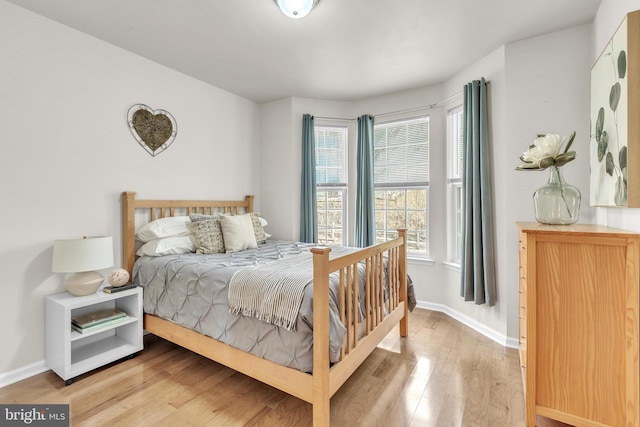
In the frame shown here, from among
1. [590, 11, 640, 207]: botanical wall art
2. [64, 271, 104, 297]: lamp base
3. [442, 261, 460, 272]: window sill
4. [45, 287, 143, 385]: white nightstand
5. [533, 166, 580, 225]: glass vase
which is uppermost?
[590, 11, 640, 207]: botanical wall art

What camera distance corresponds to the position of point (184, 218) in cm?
288

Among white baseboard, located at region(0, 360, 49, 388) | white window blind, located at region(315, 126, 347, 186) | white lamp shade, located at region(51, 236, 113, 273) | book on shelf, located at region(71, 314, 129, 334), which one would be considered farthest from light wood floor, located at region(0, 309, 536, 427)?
white window blind, located at region(315, 126, 347, 186)

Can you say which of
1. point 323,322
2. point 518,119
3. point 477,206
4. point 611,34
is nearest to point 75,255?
point 323,322

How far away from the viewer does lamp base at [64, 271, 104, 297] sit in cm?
213

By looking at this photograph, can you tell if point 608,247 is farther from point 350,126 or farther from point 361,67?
point 350,126

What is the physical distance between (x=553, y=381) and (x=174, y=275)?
2407 millimetres

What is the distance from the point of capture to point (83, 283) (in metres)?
2.14

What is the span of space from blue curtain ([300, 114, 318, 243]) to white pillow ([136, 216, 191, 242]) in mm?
1418

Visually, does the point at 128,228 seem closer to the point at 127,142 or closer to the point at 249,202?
the point at 127,142

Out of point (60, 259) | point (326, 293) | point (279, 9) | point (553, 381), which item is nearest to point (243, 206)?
point (60, 259)

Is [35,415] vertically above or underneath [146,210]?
underneath

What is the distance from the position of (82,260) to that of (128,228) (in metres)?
0.57

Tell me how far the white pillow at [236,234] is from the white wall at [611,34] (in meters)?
2.67

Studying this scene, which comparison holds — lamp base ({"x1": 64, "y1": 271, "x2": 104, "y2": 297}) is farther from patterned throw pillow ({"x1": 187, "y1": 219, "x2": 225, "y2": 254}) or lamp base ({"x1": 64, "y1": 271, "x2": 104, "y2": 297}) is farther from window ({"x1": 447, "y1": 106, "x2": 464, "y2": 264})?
window ({"x1": 447, "y1": 106, "x2": 464, "y2": 264})
